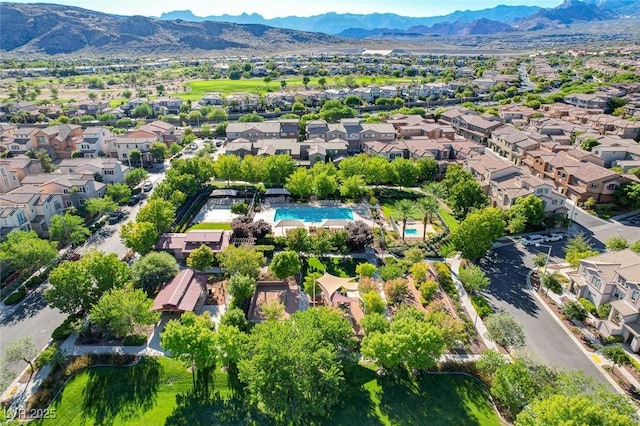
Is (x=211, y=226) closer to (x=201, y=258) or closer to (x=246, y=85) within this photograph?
(x=201, y=258)

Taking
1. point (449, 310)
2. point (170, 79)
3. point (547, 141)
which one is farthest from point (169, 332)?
point (170, 79)

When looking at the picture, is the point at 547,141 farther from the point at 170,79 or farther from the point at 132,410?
the point at 170,79

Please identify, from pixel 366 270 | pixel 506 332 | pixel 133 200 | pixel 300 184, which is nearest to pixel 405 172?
pixel 300 184

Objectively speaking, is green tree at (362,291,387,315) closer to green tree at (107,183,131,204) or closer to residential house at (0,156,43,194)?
green tree at (107,183,131,204)

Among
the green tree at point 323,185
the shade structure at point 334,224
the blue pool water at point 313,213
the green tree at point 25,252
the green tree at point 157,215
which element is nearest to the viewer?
the green tree at point 25,252

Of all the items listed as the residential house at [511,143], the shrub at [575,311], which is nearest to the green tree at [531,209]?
the shrub at [575,311]

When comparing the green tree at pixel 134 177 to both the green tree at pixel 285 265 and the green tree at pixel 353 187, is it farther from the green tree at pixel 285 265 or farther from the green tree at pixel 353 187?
the green tree at pixel 285 265
